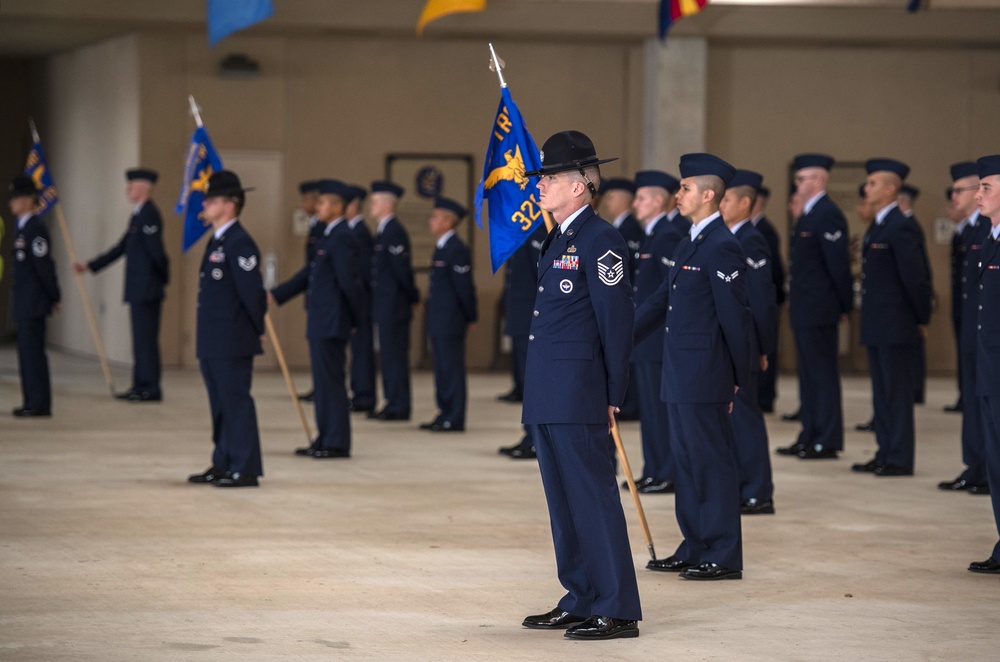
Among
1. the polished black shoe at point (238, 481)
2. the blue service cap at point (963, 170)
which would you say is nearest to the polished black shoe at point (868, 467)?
the blue service cap at point (963, 170)

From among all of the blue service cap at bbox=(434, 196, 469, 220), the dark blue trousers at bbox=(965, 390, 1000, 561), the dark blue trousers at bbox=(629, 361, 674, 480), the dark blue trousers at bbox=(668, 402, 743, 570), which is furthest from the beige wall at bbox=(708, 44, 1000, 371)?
the dark blue trousers at bbox=(668, 402, 743, 570)

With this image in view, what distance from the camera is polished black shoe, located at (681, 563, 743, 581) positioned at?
5.74 metres

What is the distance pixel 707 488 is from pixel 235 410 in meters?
2.93

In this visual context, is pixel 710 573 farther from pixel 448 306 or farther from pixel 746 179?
pixel 448 306

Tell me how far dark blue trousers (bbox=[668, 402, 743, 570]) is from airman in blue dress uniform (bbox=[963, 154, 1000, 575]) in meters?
1.02

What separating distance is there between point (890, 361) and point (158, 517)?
4311 millimetres

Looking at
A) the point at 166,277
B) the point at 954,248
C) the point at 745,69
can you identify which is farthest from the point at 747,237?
the point at 745,69

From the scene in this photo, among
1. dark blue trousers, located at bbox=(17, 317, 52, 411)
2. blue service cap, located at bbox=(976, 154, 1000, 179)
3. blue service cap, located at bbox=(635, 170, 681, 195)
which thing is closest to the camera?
blue service cap, located at bbox=(976, 154, 1000, 179)

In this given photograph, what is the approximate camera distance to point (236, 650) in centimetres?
454

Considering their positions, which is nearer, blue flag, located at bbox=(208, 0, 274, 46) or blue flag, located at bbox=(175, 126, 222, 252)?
blue flag, located at bbox=(175, 126, 222, 252)

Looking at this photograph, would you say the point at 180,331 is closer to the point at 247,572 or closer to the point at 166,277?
the point at 166,277

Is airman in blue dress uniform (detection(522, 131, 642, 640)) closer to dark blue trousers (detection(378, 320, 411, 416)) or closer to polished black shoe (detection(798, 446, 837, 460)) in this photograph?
polished black shoe (detection(798, 446, 837, 460))

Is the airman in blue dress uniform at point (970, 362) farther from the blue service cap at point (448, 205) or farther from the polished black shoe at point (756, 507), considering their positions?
the blue service cap at point (448, 205)

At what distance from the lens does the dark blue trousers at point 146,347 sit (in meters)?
12.1
